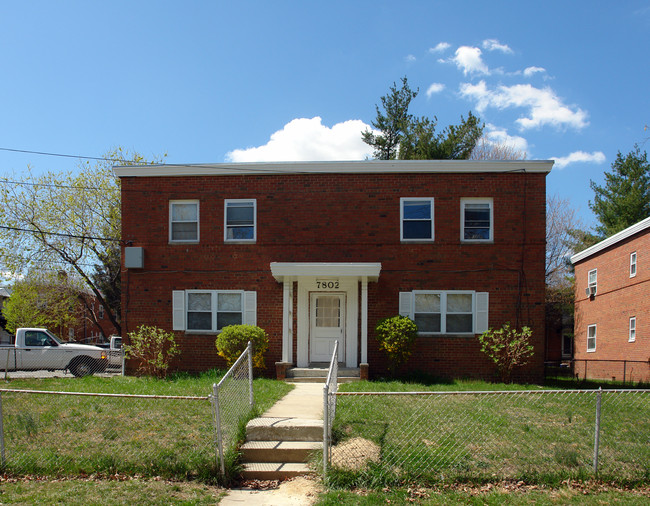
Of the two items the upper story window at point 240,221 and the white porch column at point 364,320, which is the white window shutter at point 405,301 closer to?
the white porch column at point 364,320

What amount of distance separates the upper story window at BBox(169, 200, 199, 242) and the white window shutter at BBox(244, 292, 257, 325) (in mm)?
2347

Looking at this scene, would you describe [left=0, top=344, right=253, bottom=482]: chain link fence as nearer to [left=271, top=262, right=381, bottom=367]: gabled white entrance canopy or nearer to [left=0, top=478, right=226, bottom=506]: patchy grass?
[left=0, top=478, right=226, bottom=506]: patchy grass

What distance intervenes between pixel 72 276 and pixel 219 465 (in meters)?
23.7

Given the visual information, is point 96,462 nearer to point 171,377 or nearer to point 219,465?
point 219,465

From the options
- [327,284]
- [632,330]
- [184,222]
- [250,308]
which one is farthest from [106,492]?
[632,330]

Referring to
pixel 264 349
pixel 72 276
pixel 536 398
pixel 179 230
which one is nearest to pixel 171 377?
pixel 264 349

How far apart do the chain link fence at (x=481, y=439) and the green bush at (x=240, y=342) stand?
4362mm

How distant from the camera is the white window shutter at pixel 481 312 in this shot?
15.1 meters

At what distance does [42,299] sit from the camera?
96.4ft

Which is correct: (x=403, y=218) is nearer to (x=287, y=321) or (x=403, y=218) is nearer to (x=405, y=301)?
(x=405, y=301)

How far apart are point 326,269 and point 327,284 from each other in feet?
3.07

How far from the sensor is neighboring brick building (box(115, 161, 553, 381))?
15188mm

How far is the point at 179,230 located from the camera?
16.2 metres

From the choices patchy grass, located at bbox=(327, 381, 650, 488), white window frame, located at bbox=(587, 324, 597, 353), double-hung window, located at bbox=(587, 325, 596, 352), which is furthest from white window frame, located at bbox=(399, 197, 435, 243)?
double-hung window, located at bbox=(587, 325, 596, 352)
